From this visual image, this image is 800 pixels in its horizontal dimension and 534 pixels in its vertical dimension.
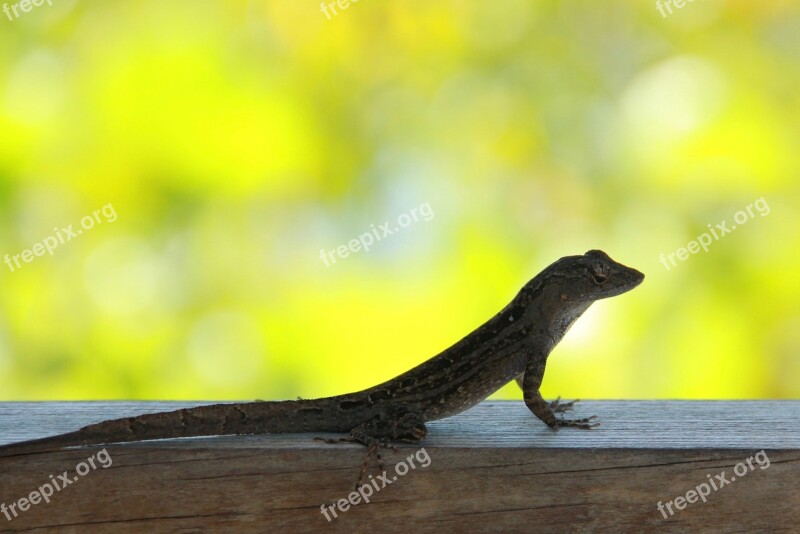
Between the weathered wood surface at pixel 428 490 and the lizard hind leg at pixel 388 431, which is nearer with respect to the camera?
the weathered wood surface at pixel 428 490

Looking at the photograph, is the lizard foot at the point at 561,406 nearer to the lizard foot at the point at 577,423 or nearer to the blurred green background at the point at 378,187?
the lizard foot at the point at 577,423

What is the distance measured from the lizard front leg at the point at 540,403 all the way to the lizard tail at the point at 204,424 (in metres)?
0.60

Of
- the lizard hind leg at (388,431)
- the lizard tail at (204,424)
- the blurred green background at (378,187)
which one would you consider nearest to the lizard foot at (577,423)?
the lizard hind leg at (388,431)

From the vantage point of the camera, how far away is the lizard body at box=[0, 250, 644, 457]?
2.42 m

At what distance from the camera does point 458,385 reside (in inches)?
110

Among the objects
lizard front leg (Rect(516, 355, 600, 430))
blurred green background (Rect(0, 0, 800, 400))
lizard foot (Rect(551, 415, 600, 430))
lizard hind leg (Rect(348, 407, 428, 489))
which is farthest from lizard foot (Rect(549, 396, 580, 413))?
blurred green background (Rect(0, 0, 800, 400))

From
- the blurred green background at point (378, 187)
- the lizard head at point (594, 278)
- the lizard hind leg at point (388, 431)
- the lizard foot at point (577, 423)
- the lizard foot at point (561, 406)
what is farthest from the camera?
the blurred green background at point (378, 187)

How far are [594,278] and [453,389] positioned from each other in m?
0.60

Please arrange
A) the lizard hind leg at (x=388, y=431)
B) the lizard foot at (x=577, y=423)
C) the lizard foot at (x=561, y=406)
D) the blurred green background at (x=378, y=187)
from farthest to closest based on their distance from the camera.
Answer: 1. the blurred green background at (x=378, y=187)
2. the lizard foot at (x=561, y=406)
3. the lizard foot at (x=577, y=423)
4. the lizard hind leg at (x=388, y=431)

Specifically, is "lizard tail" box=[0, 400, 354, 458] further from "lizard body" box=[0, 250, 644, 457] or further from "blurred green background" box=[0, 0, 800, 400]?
"blurred green background" box=[0, 0, 800, 400]

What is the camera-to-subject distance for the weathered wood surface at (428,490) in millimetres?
2141

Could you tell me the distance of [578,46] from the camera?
555 centimetres

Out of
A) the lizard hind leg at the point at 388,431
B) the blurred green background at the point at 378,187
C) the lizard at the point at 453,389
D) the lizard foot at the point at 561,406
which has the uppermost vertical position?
the blurred green background at the point at 378,187

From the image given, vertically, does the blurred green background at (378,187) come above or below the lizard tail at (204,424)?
above
